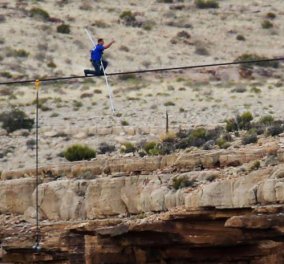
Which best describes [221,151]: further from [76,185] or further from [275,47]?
[275,47]

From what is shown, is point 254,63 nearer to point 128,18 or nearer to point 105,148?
point 128,18

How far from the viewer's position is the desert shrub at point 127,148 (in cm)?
4596

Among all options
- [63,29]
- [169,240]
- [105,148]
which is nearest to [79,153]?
[105,148]

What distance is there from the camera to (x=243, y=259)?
31891 millimetres

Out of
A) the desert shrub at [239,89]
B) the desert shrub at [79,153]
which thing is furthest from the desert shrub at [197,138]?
the desert shrub at [239,89]

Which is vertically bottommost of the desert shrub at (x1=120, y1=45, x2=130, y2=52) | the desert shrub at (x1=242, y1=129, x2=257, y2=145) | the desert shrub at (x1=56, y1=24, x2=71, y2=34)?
the desert shrub at (x1=242, y1=129, x2=257, y2=145)

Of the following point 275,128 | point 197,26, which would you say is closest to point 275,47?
point 197,26

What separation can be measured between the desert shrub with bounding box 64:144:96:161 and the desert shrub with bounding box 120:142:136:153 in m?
0.96

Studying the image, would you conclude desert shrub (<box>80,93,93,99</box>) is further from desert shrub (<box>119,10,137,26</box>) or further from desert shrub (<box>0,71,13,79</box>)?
desert shrub (<box>119,10,137,26</box>)

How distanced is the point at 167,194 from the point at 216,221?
3748 mm

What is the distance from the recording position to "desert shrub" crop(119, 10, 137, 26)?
84.1 meters

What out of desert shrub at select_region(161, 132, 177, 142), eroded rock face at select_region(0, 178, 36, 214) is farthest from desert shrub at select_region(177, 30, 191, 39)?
eroded rock face at select_region(0, 178, 36, 214)

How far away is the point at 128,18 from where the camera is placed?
84625mm

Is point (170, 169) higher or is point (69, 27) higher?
point (69, 27)
